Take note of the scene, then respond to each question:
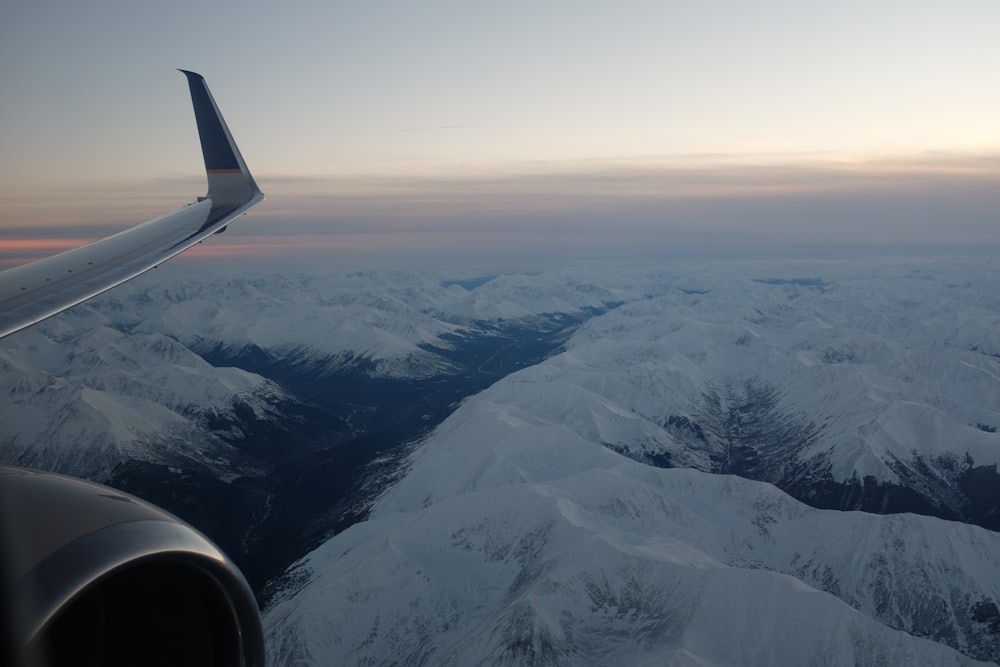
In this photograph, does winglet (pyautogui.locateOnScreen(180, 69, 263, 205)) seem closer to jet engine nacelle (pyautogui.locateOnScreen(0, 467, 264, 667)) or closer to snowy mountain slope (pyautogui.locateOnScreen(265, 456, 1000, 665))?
jet engine nacelle (pyautogui.locateOnScreen(0, 467, 264, 667))

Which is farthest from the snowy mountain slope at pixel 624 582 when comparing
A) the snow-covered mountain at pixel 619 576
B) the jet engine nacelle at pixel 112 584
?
the jet engine nacelle at pixel 112 584

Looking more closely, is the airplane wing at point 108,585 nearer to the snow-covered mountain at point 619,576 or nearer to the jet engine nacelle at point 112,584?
the jet engine nacelle at point 112,584

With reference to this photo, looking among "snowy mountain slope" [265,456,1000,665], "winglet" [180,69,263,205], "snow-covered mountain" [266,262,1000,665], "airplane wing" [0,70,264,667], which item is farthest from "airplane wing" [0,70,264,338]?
"snow-covered mountain" [266,262,1000,665]

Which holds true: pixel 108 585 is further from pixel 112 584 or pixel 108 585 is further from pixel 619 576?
pixel 619 576

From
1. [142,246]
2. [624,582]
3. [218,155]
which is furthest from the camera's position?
[624,582]

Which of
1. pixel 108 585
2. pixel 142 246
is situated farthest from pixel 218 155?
pixel 108 585

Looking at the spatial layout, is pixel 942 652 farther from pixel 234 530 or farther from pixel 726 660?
pixel 234 530
